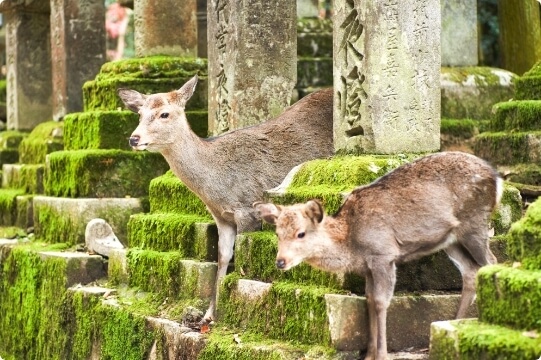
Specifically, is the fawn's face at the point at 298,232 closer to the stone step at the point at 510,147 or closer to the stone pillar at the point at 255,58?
the stone step at the point at 510,147

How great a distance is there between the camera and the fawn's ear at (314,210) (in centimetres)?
798

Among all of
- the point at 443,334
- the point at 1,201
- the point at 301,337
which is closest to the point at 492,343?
the point at 443,334

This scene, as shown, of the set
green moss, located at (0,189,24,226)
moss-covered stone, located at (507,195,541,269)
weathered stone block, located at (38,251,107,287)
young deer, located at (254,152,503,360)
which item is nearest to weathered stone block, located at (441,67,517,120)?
weathered stone block, located at (38,251,107,287)

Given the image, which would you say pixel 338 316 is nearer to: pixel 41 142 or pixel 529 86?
pixel 529 86

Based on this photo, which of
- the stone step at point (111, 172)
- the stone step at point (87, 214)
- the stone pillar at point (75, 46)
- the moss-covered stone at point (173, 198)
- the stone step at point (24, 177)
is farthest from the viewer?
the stone pillar at point (75, 46)

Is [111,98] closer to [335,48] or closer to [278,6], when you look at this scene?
[278,6]

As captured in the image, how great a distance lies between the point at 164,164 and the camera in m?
13.8

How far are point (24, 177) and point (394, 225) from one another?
29.5 ft

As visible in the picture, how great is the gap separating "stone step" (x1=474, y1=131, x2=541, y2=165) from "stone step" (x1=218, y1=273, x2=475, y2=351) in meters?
2.73

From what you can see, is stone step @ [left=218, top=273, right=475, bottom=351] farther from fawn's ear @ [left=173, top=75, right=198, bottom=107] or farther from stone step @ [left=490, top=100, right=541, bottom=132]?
stone step @ [left=490, top=100, right=541, bottom=132]

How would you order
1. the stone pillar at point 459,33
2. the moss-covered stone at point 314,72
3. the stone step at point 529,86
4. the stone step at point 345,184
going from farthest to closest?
the moss-covered stone at point 314,72
the stone pillar at point 459,33
the stone step at point 529,86
the stone step at point 345,184

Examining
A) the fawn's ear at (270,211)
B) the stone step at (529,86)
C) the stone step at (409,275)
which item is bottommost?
the stone step at (409,275)

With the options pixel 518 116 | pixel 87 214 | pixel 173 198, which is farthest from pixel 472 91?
pixel 87 214

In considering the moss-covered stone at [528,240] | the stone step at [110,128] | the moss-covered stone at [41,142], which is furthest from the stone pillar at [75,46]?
the moss-covered stone at [528,240]
